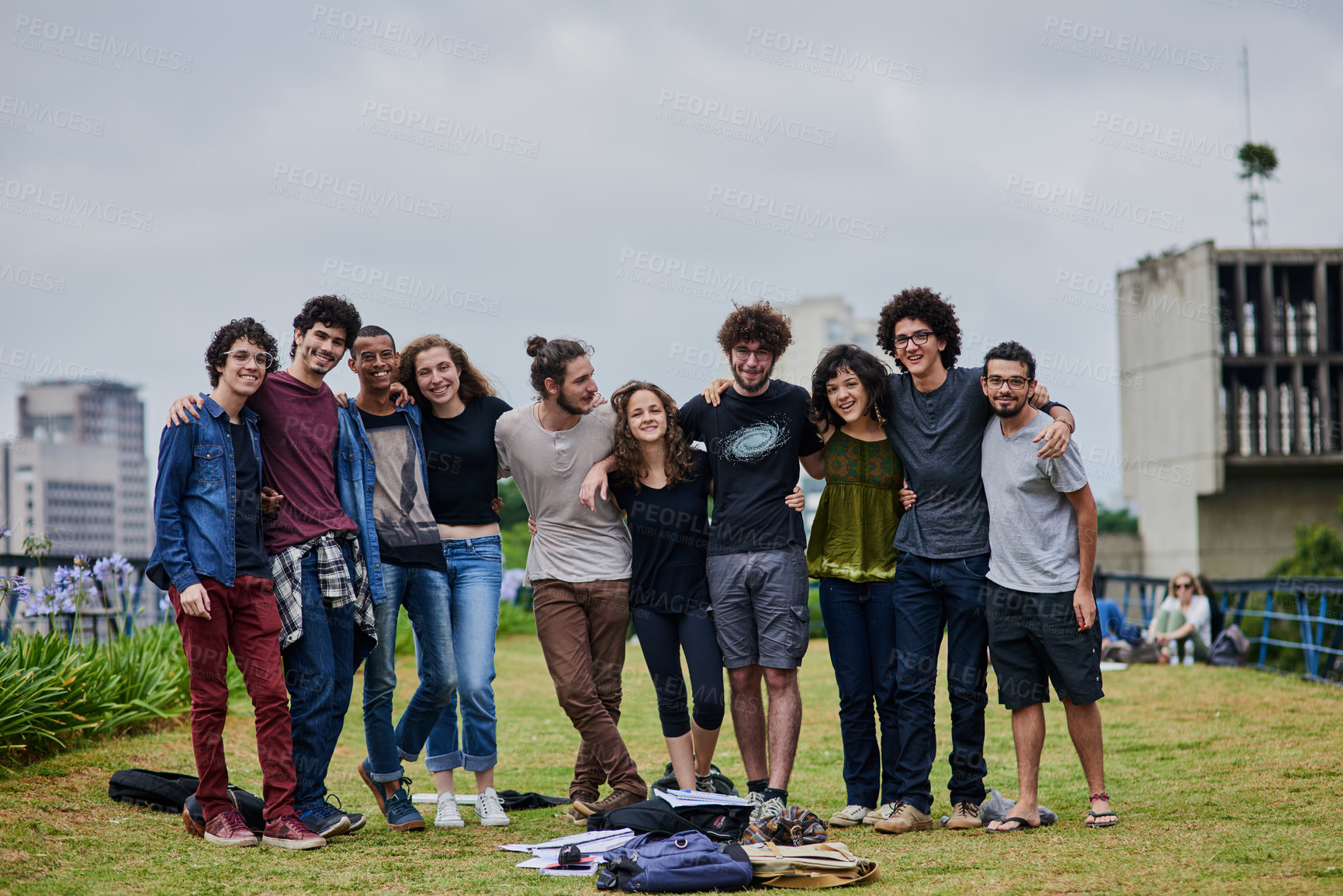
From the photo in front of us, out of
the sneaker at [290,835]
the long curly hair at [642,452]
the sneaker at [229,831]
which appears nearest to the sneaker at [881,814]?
the long curly hair at [642,452]

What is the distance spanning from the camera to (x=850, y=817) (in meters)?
5.04

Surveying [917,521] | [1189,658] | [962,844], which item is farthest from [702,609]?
[1189,658]

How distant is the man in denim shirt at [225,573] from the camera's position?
4562mm

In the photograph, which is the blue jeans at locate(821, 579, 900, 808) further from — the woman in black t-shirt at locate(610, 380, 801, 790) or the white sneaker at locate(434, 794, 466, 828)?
the white sneaker at locate(434, 794, 466, 828)

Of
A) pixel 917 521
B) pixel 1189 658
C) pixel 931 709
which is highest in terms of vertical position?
pixel 917 521

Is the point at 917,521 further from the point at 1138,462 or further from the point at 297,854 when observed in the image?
the point at 1138,462

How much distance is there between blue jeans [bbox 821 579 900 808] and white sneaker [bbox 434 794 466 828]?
1.75m

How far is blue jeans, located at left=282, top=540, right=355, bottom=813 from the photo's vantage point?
188 inches

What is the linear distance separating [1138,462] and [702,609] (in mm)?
32336

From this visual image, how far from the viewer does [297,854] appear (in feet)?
14.9

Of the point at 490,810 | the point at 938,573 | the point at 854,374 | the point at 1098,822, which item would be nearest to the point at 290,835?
the point at 490,810

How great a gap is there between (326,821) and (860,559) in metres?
2.52

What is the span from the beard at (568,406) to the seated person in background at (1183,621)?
901 centimetres

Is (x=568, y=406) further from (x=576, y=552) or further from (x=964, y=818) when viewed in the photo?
(x=964, y=818)
